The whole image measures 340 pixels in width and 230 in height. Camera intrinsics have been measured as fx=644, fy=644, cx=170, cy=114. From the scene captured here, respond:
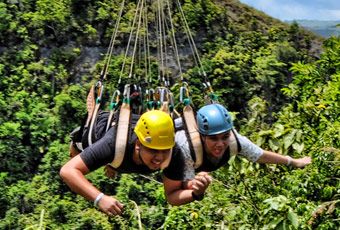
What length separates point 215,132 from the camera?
4.21m

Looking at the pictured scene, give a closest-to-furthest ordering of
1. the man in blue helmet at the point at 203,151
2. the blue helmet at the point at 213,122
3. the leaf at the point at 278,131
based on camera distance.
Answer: the man in blue helmet at the point at 203,151 < the blue helmet at the point at 213,122 < the leaf at the point at 278,131

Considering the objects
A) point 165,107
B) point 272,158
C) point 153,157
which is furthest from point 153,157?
point 272,158

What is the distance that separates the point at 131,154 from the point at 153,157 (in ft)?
0.62

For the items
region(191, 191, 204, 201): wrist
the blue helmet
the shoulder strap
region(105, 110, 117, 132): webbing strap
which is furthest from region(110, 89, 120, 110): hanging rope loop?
region(191, 191, 204, 201): wrist

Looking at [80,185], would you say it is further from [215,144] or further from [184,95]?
[184,95]

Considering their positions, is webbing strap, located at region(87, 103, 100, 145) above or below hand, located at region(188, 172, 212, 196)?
below

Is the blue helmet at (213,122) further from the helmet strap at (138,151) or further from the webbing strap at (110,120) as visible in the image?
the webbing strap at (110,120)

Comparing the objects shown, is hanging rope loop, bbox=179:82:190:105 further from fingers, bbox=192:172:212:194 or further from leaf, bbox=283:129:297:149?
fingers, bbox=192:172:212:194

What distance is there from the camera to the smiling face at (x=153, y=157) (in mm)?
3871

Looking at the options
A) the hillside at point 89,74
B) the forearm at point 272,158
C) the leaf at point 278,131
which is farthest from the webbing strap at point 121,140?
the hillside at point 89,74

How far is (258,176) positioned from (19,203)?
1364cm

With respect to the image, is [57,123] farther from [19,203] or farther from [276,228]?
[276,228]

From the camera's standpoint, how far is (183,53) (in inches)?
918

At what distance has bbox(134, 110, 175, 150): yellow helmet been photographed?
3.87m
